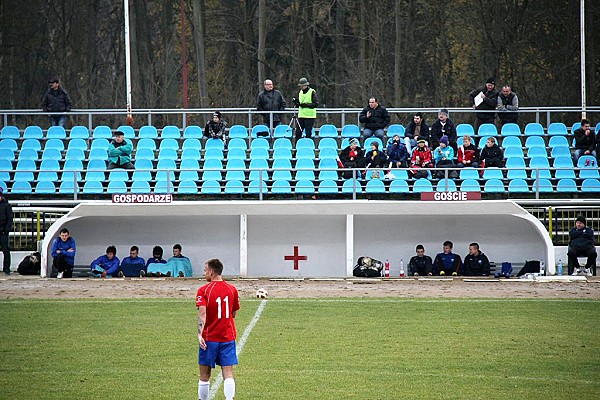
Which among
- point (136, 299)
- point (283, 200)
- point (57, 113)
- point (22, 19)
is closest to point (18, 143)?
point (57, 113)

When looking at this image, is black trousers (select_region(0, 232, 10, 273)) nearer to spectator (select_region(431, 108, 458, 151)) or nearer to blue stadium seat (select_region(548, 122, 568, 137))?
spectator (select_region(431, 108, 458, 151))

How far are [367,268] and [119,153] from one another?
711 cm

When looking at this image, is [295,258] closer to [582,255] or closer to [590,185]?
[582,255]

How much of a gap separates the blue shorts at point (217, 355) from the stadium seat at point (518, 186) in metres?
16.7

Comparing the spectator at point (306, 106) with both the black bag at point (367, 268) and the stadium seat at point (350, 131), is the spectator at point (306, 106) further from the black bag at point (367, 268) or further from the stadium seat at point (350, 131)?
the black bag at point (367, 268)

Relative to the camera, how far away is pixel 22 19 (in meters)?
48.2

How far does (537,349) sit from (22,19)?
1488 inches

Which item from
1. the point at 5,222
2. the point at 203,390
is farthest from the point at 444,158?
the point at 203,390

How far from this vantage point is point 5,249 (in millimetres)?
25438

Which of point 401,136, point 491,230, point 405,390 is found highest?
point 401,136

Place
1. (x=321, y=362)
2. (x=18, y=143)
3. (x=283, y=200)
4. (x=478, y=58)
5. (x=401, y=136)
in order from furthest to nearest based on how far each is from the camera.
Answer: (x=478, y=58) < (x=18, y=143) < (x=401, y=136) < (x=283, y=200) < (x=321, y=362)

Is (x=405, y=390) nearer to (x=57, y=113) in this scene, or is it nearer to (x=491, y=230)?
(x=491, y=230)

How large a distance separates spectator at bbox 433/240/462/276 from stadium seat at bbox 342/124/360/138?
16.4ft

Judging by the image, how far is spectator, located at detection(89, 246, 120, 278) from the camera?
1022 inches
